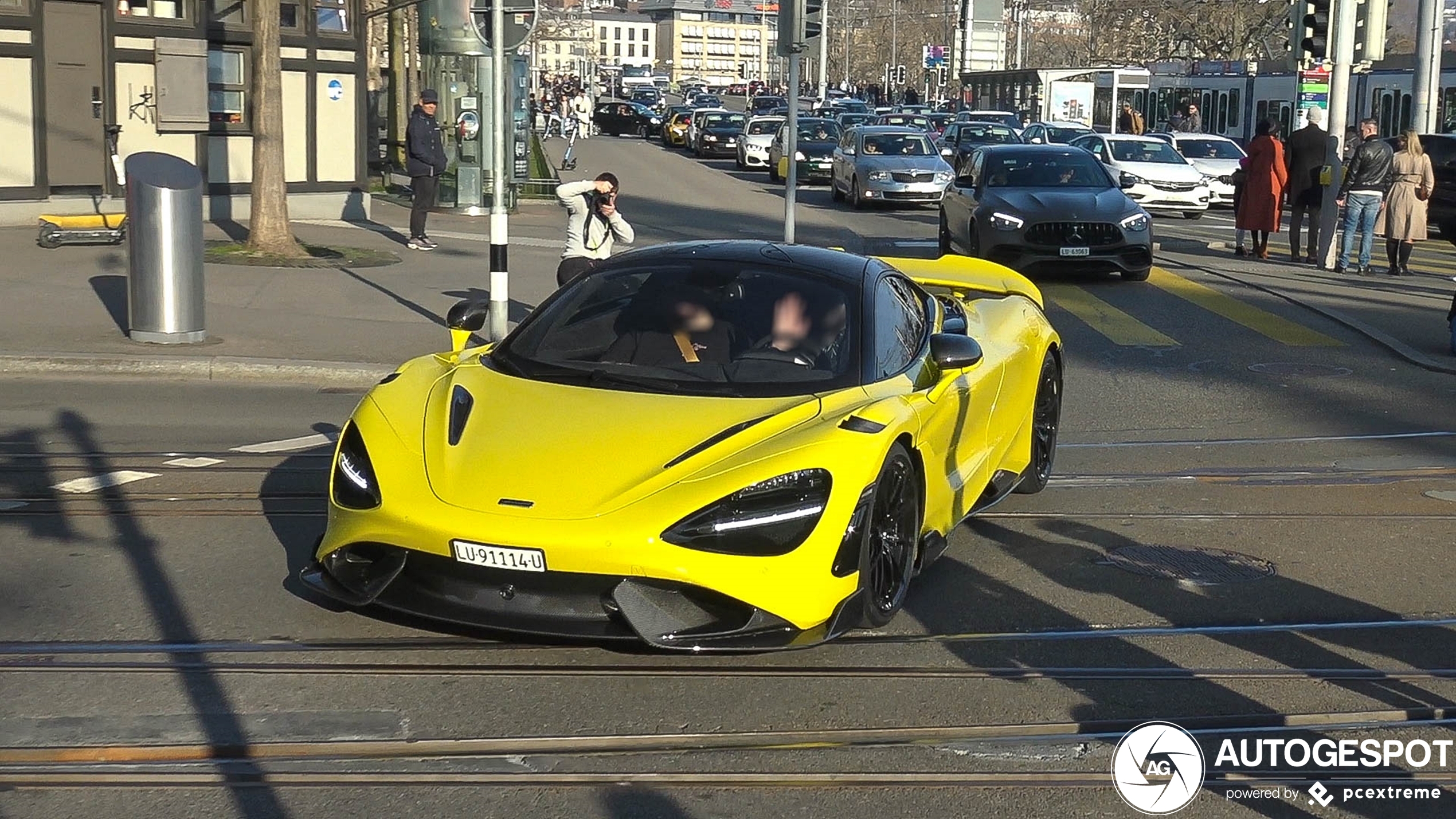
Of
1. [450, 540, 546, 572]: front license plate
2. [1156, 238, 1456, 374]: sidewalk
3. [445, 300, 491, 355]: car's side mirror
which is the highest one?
[445, 300, 491, 355]: car's side mirror

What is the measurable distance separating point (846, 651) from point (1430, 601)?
256cm

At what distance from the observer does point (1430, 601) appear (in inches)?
275

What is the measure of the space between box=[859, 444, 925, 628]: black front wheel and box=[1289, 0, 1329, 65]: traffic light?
17401 millimetres

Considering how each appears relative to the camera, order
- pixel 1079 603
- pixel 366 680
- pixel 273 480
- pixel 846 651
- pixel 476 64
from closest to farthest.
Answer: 1. pixel 366 680
2. pixel 846 651
3. pixel 1079 603
4. pixel 273 480
5. pixel 476 64

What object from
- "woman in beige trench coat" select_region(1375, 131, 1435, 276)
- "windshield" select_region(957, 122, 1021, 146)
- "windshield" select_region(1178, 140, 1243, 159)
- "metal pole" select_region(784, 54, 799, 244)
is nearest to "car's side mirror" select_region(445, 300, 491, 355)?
"metal pole" select_region(784, 54, 799, 244)

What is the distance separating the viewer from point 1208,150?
35219mm

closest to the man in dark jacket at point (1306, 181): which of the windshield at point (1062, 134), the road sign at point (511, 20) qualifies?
the road sign at point (511, 20)

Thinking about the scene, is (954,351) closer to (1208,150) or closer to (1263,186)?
(1263,186)

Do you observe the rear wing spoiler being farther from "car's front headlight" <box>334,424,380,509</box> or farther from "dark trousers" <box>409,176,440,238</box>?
"dark trousers" <box>409,176,440,238</box>

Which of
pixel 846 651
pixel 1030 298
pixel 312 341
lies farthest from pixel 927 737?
pixel 312 341

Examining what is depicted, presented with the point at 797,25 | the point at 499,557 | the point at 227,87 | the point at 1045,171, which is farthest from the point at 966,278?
the point at 227,87

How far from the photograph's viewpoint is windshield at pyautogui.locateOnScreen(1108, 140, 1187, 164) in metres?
32.2

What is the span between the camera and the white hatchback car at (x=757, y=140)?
47.1 metres

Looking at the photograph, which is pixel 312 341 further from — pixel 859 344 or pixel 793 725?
pixel 793 725
